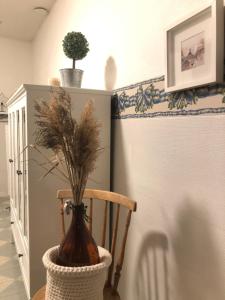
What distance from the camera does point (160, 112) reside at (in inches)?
45.5

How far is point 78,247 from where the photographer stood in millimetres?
974

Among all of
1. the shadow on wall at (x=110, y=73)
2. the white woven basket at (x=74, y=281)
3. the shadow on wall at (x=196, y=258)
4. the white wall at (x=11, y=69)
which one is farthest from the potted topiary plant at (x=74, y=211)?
the white wall at (x=11, y=69)

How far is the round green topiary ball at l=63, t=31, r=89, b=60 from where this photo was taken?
165 centimetres

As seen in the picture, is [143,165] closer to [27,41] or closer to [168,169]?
[168,169]

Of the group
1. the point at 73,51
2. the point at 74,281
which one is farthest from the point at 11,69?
the point at 74,281

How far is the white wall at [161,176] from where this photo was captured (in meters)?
0.91

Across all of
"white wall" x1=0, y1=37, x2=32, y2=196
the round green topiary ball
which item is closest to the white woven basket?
the round green topiary ball

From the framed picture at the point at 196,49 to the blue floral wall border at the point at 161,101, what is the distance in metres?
0.04

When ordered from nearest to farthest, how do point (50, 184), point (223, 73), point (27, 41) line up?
point (223, 73) < point (50, 184) < point (27, 41)

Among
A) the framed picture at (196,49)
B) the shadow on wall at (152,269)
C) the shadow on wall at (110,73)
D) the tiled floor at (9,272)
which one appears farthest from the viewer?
the tiled floor at (9,272)

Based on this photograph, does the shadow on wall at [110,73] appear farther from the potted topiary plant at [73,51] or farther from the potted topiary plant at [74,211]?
the potted topiary plant at [74,211]

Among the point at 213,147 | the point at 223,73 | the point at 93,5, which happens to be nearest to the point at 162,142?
the point at 213,147

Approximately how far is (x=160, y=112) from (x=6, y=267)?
1766 mm

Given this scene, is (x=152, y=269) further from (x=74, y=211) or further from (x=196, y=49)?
Result: (x=196, y=49)
